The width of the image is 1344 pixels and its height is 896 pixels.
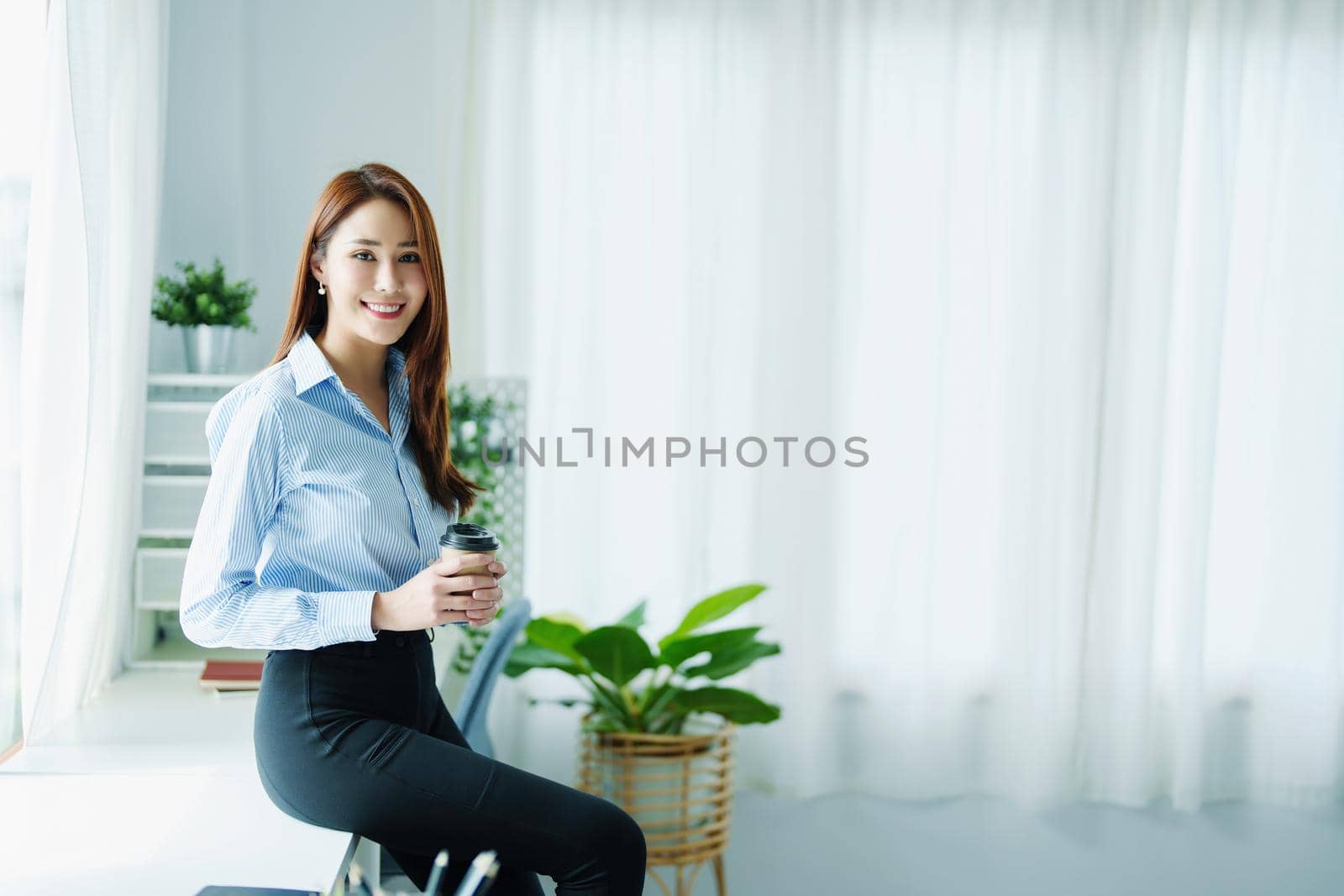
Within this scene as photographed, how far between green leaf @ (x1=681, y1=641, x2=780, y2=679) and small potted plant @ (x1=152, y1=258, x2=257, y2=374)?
1.15 metres

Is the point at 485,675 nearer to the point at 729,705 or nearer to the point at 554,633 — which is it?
the point at 554,633

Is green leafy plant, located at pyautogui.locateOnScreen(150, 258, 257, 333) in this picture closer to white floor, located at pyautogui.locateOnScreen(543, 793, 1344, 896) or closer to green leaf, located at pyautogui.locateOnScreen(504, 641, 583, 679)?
green leaf, located at pyautogui.locateOnScreen(504, 641, 583, 679)

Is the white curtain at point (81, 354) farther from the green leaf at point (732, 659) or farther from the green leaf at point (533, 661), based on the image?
the green leaf at point (732, 659)

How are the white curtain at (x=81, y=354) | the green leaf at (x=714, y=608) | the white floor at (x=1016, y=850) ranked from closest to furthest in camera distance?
the white curtain at (x=81, y=354)
the green leaf at (x=714, y=608)
the white floor at (x=1016, y=850)

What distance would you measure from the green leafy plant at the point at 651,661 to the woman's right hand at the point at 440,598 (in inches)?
37.5

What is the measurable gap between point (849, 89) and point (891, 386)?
0.72 metres

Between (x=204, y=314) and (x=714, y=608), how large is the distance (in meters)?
1.20

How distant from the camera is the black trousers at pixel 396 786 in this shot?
1.15 metres

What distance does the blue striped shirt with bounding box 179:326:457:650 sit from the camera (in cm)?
111

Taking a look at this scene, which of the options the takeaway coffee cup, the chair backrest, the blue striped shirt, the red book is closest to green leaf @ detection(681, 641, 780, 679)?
the chair backrest

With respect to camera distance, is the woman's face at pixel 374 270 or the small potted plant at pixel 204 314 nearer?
the woman's face at pixel 374 270

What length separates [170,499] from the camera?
196cm

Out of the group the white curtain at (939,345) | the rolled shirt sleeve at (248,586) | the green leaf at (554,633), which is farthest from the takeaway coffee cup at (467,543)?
the white curtain at (939,345)

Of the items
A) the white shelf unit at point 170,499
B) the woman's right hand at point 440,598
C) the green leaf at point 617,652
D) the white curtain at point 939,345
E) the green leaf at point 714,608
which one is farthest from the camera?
the white curtain at point 939,345
